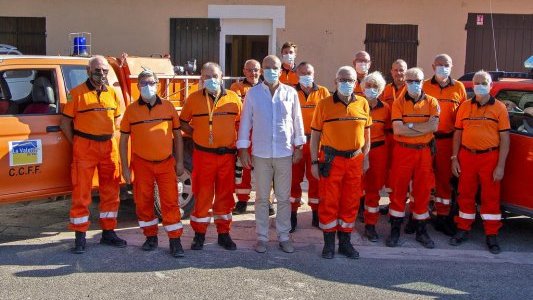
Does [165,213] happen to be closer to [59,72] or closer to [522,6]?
[59,72]

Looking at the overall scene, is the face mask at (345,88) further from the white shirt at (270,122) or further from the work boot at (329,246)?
the work boot at (329,246)

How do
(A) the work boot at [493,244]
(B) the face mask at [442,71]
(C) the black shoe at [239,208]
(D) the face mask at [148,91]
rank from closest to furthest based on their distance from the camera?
(D) the face mask at [148,91] < (A) the work boot at [493,244] < (B) the face mask at [442,71] < (C) the black shoe at [239,208]

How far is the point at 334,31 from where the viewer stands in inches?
432

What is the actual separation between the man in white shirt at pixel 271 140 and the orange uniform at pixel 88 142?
49.4 inches

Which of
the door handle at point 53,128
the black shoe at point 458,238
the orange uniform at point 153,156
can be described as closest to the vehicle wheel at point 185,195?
the orange uniform at point 153,156

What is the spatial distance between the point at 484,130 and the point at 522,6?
643cm

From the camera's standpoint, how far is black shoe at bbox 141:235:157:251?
18.9ft

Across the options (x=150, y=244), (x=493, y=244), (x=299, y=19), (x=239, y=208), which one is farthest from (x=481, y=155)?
(x=299, y=19)

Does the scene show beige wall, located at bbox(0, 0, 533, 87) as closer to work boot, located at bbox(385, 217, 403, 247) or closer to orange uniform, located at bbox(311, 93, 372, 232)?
work boot, located at bbox(385, 217, 403, 247)

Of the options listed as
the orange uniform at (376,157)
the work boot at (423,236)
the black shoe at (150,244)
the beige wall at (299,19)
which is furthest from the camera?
the beige wall at (299,19)

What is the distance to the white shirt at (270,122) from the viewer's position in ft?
18.4

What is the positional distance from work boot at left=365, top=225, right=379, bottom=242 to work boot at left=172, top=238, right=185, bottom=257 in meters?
1.97

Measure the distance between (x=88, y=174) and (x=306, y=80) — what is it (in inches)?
95.8

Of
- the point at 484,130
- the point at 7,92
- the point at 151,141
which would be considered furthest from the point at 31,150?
the point at 484,130
